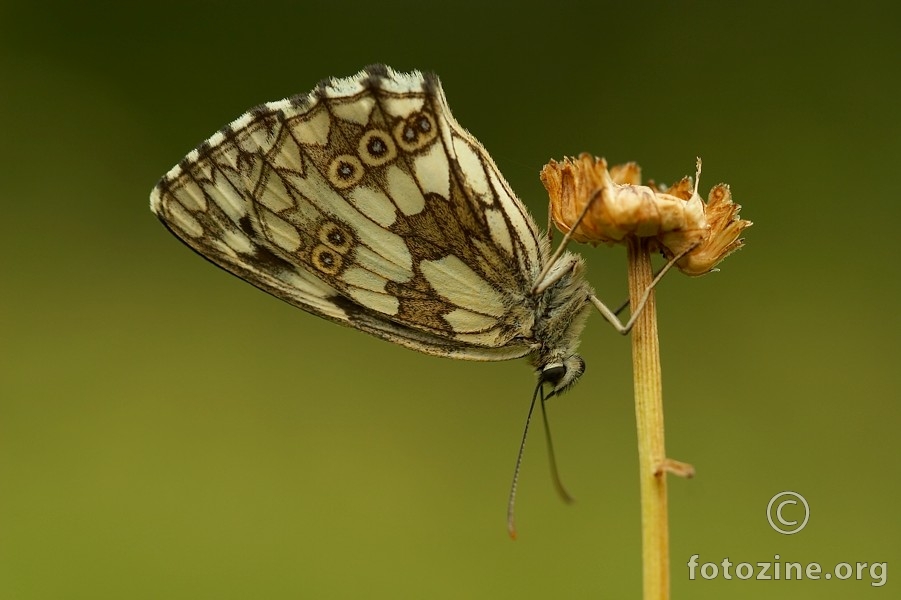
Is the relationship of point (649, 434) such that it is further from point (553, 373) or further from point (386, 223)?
point (386, 223)

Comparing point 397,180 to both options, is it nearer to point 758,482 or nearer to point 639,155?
point 758,482

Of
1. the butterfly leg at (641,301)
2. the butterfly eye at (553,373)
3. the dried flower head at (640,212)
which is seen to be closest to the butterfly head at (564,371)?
the butterfly eye at (553,373)

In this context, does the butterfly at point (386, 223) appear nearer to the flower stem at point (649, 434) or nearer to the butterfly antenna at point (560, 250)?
the butterfly antenna at point (560, 250)

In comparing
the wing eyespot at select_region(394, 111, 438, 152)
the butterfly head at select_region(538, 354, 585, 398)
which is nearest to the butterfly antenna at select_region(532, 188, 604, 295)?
the butterfly head at select_region(538, 354, 585, 398)

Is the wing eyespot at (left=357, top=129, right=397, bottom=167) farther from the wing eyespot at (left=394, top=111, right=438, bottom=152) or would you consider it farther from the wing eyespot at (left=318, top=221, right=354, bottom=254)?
the wing eyespot at (left=318, top=221, right=354, bottom=254)

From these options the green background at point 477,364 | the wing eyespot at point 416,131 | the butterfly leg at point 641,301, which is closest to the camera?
the butterfly leg at point 641,301

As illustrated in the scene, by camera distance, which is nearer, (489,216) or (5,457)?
(489,216)

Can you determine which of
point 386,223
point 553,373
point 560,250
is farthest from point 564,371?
point 386,223

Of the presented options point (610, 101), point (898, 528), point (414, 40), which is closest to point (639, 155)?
point (610, 101)

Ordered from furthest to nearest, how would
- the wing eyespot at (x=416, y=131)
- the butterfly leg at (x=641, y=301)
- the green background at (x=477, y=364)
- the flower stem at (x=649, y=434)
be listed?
the green background at (x=477, y=364) → the wing eyespot at (x=416, y=131) → the butterfly leg at (x=641, y=301) → the flower stem at (x=649, y=434)
